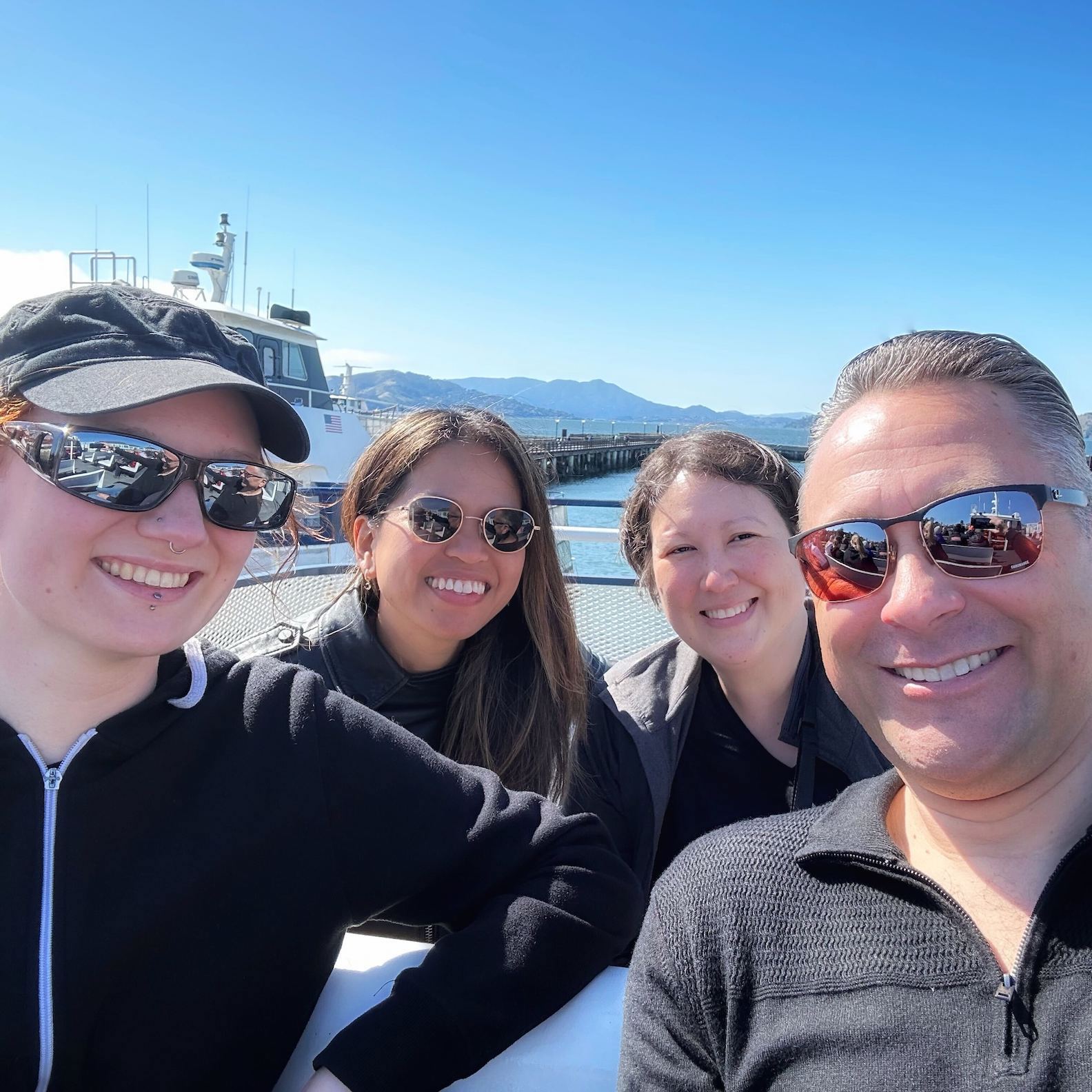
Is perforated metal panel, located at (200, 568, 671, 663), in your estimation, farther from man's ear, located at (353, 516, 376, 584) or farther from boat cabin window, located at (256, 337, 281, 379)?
boat cabin window, located at (256, 337, 281, 379)

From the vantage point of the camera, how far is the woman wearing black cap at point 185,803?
4.37 feet

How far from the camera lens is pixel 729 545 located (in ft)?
8.44

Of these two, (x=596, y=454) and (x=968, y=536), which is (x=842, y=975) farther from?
(x=596, y=454)

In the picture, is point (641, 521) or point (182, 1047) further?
point (641, 521)

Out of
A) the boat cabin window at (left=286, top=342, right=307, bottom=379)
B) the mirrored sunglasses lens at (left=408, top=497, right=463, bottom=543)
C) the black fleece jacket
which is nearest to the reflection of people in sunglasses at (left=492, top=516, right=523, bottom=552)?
the mirrored sunglasses lens at (left=408, top=497, right=463, bottom=543)

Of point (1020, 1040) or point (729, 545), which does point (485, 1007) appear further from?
point (729, 545)

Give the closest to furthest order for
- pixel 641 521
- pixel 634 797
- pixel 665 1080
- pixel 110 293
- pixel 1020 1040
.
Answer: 1. pixel 1020 1040
2. pixel 665 1080
3. pixel 110 293
4. pixel 634 797
5. pixel 641 521

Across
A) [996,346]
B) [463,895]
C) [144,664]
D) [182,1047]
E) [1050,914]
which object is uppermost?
[996,346]

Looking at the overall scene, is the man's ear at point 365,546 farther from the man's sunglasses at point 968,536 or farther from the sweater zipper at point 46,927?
the man's sunglasses at point 968,536

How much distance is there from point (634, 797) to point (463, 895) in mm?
1009

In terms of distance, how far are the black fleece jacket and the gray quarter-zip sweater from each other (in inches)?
10.0

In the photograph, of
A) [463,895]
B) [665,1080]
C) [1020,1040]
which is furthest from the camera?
[463,895]

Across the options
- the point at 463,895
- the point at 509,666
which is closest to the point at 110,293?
the point at 463,895

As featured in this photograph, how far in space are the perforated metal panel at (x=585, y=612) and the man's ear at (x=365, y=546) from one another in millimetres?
1767
